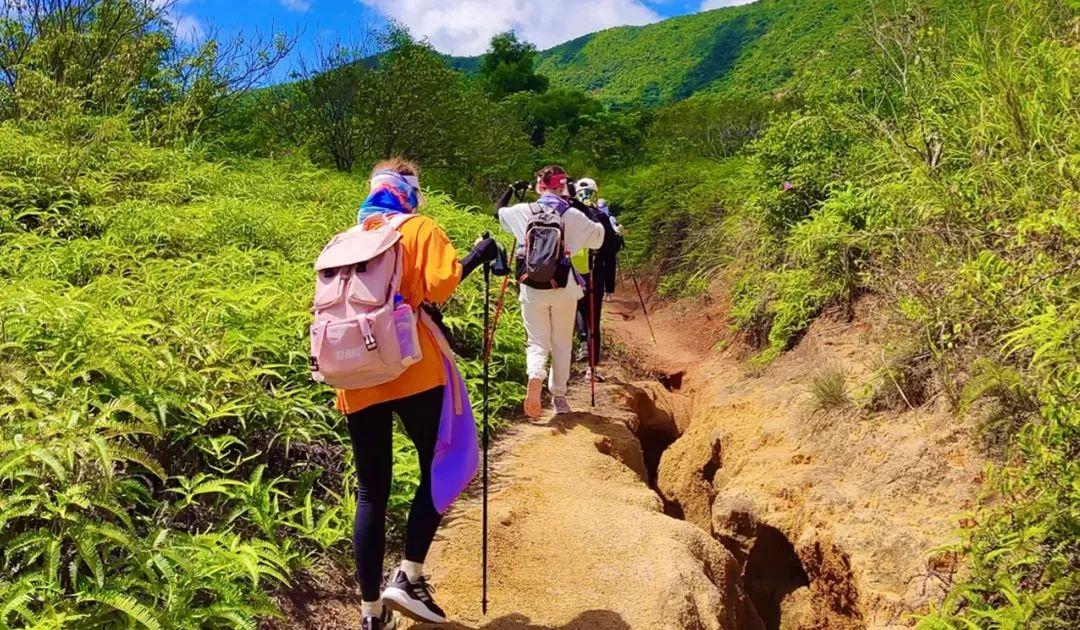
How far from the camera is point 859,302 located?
672 cm

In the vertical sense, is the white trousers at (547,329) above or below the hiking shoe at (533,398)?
above

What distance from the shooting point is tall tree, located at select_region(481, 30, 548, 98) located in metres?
43.3

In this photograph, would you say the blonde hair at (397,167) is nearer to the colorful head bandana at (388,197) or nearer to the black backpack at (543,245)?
the colorful head bandana at (388,197)

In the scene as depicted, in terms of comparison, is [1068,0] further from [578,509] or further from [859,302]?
[578,509]

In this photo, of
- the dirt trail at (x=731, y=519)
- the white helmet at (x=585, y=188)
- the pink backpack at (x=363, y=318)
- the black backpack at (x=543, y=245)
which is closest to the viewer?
the pink backpack at (x=363, y=318)

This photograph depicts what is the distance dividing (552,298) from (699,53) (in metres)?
55.7

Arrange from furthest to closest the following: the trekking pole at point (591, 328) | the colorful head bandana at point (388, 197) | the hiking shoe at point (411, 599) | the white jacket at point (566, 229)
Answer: the trekking pole at point (591, 328)
the white jacket at point (566, 229)
the colorful head bandana at point (388, 197)
the hiking shoe at point (411, 599)

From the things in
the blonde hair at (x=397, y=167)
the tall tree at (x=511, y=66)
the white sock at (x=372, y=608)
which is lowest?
the white sock at (x=372, y=608)

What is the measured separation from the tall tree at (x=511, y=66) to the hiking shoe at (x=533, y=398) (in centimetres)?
3921

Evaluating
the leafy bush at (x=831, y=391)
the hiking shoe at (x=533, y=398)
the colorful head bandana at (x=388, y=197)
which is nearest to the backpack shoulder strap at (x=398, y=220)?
the colorful head bandana at (x=388, y=197)

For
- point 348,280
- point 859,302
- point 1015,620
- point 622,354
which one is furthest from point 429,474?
point 622,354

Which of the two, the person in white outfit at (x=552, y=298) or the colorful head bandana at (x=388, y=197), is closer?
the colorful head bandana at (x=388, y=197)

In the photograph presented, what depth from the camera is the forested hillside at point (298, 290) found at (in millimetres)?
3057

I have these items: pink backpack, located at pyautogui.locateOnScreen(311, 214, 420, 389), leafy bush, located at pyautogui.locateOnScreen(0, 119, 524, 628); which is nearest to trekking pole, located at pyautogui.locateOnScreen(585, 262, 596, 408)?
leafy bush, located at pyautogui.locateOnScreen(0, 119, 524, 628)
